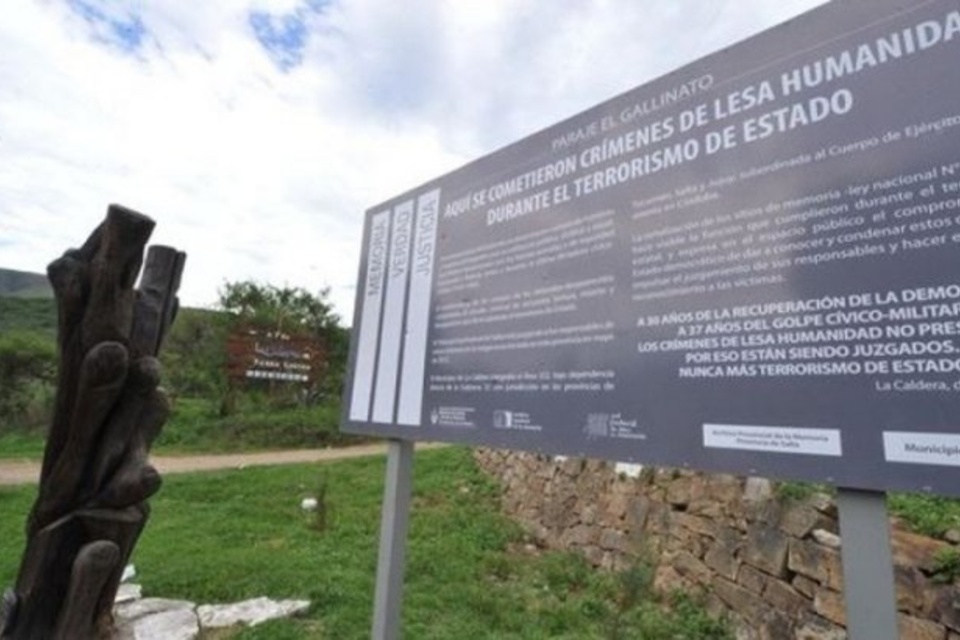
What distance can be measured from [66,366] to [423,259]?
142 centimetres

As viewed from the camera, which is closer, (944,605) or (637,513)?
(944,605)

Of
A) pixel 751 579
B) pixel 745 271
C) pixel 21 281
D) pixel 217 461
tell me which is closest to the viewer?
pixel 745 271

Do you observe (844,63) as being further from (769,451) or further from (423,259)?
(423,259)

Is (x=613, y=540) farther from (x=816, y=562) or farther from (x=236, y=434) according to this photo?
(x=236, y=434)

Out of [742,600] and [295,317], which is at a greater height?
[295,317]

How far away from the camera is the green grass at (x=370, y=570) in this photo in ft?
13.6

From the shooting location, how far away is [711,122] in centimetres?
182

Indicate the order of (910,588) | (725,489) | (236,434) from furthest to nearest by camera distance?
(236,434) → (725,489) → (910,588)

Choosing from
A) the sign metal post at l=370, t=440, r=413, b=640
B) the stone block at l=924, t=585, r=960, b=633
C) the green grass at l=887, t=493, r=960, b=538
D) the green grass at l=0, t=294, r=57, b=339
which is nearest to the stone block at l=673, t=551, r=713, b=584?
the green grass at l=887, t=493, r=960, b=538

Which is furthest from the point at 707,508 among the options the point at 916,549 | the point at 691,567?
the point at 916,549

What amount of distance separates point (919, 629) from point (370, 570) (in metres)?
3.79

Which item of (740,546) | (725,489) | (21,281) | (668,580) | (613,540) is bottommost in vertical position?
(668,580)

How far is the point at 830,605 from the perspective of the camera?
3.30m

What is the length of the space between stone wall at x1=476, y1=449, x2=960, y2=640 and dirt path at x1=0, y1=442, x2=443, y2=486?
5.56 m
